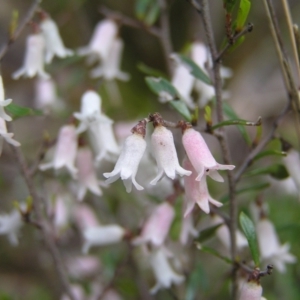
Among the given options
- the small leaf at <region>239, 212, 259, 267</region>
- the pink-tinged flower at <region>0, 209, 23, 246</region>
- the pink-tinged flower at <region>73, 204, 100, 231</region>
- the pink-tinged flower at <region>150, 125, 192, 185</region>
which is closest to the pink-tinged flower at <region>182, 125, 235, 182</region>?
the pink-tinged flower at <region>150, 125, 192, 185</region>

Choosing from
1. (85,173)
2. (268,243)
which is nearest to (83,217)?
(85,173)

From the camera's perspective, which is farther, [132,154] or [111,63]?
[111,63]

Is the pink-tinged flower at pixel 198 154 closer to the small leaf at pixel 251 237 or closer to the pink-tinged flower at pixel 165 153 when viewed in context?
the pink-tinged flower at pixel 165 153

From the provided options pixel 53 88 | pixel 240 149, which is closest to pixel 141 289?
pixel 53 88

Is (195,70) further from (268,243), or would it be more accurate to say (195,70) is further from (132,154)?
(268,243)

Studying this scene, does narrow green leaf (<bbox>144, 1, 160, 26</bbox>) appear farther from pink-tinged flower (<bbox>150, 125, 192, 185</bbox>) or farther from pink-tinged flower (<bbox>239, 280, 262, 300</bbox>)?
pink-tinged flower (<bbox>239, 280, 262, 300</bbox>)

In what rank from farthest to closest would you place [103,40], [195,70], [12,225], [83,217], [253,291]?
[83,217]
[103,40]
[12,225]
[195,70]
[253,291]

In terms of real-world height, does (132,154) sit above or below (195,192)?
above
